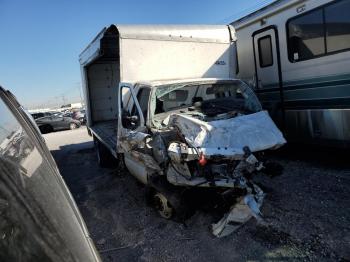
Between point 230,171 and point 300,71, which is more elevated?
point 300,71

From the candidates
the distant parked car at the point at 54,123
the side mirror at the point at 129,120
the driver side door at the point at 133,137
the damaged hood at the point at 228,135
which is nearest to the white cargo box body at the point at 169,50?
the driver side door at the point at 133,137

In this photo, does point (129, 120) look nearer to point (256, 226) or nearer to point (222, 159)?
point (222, 159)

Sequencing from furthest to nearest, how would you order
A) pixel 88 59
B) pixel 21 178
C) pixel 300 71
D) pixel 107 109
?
1. pixel 107 109
2. pixel 88 59
3. pixel 300 71
4. pixel 21 178

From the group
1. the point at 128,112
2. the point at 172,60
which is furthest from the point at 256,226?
the point at 172,60

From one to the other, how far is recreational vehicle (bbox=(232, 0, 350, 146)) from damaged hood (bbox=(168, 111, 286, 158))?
2.03 metres

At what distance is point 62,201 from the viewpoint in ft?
5.94

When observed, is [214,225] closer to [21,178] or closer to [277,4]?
[21,178]

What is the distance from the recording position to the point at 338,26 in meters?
5.89

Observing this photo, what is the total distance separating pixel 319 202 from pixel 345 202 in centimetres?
33

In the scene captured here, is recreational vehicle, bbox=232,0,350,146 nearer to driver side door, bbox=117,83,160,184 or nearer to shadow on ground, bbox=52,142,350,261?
shadow on ground, bbox=52,142,350,261

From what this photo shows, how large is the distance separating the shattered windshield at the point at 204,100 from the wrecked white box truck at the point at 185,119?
0.05ft

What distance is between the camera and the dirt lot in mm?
3762

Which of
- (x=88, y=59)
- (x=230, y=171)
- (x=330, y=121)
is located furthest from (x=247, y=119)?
(x=88, y=59)

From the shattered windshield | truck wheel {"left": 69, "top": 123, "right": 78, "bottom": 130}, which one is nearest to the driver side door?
the shattered windshield
